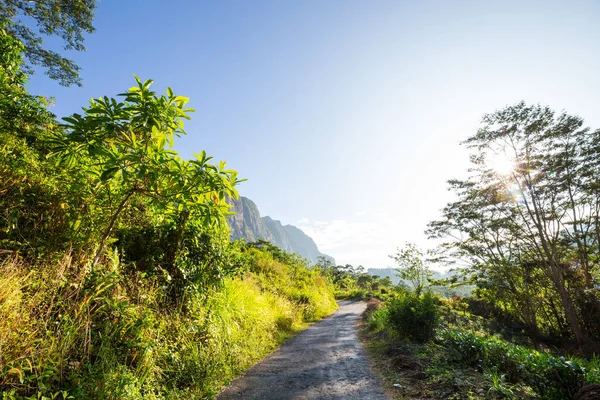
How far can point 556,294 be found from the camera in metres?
13.8

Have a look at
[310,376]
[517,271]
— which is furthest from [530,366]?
[517,271]

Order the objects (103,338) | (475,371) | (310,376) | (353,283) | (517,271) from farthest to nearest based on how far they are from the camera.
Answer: (353,283) < (517,271) < (310,376) < (475,371) < (103,338)

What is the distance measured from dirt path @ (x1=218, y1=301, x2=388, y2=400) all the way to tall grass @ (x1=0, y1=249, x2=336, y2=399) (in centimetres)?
47

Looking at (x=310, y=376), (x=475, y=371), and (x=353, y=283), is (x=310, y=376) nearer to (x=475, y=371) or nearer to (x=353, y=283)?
(x=475, y=371)

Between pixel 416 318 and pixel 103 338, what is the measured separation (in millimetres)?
7557

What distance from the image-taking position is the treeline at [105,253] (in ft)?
8.61

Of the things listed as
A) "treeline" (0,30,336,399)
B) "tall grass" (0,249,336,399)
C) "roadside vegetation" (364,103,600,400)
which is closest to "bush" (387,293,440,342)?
"roadside vegetation" (364,103,600,400)

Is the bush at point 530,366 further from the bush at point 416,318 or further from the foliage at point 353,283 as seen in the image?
the foliage at point 353,283

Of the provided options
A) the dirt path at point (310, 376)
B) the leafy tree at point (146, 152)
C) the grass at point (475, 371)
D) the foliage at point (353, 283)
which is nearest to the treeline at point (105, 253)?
the leafy tree at point (146, 152)

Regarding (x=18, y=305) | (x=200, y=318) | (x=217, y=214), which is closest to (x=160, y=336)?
(x=200, y=318)

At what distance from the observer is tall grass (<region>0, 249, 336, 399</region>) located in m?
2.58

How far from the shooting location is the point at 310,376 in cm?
518

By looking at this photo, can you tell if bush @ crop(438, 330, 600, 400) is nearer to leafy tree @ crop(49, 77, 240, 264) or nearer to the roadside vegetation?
the roadside vegetation

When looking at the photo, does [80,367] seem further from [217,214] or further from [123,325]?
[217,214]
